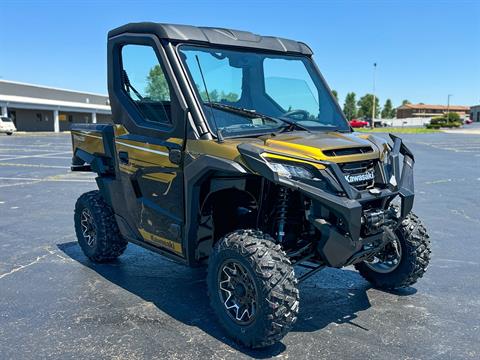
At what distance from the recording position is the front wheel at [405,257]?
426cm

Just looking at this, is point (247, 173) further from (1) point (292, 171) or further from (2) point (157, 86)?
(2) point (157, 86)

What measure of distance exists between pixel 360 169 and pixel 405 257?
52.7 inches

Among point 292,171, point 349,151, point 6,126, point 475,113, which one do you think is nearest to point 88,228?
point 292,171

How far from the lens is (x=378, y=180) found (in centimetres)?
358

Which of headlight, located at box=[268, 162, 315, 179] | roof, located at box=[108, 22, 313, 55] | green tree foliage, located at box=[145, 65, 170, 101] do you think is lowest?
headlight, located at box=[268, 162, 315, 179]

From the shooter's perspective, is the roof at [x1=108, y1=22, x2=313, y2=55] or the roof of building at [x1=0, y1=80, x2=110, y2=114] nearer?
the roof at [x1=108, y1=22, x2=313, y2=55]

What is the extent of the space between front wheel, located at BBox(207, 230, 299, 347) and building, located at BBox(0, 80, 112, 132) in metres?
43.5

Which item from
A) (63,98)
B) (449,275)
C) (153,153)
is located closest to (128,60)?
(153,153)

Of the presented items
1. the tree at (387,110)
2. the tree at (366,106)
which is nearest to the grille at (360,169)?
the tree at (366,106)

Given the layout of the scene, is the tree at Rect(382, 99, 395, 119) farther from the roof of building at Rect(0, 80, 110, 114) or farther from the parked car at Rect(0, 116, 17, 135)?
the parked car at Rect(0, 116, 17, 135)

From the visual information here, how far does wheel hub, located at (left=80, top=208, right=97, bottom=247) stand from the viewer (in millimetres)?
5265

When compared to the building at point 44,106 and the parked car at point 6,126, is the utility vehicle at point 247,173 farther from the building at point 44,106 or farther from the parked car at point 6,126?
the building at point 44,106

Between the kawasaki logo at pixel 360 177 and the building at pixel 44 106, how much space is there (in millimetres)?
43749

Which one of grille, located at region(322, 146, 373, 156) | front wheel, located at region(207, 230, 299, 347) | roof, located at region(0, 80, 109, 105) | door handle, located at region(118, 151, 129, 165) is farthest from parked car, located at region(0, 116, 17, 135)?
grille, located at region(322, 146, 373, 156)
